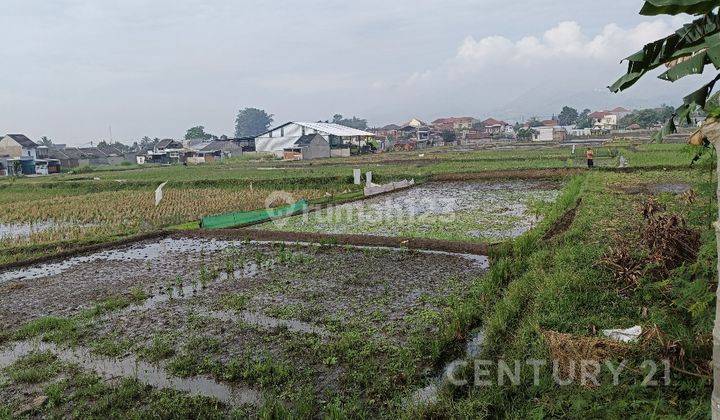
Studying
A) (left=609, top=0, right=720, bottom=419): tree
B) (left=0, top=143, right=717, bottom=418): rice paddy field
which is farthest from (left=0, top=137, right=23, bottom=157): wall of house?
(left=609, top=0, right=720, bottom=419): tree

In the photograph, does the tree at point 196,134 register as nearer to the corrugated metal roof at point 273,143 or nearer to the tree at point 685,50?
the corrugated metal roof at point 273,143

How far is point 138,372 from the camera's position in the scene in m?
6.20

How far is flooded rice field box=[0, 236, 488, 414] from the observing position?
19.5 ft

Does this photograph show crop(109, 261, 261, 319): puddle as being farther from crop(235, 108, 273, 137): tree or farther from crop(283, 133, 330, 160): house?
crop(235, 108, 273, 137): tree

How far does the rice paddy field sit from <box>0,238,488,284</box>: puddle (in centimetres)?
10

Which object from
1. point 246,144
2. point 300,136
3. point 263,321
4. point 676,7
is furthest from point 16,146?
point 676,7

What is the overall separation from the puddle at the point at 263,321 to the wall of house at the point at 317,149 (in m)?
44.4

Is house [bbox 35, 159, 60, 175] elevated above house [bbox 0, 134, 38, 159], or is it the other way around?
house [bbox 0, 134, 38, 159]

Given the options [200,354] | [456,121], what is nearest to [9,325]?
[200,354]

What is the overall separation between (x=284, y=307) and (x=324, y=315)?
831 mm

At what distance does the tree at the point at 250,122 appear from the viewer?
519ft

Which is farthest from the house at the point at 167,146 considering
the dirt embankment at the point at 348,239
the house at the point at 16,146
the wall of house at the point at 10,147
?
the dirt embankment at the point at 348,239

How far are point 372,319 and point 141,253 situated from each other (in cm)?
819

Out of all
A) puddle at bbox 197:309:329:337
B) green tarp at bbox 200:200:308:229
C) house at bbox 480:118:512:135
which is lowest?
puddle at bbox 197:309:329:337
